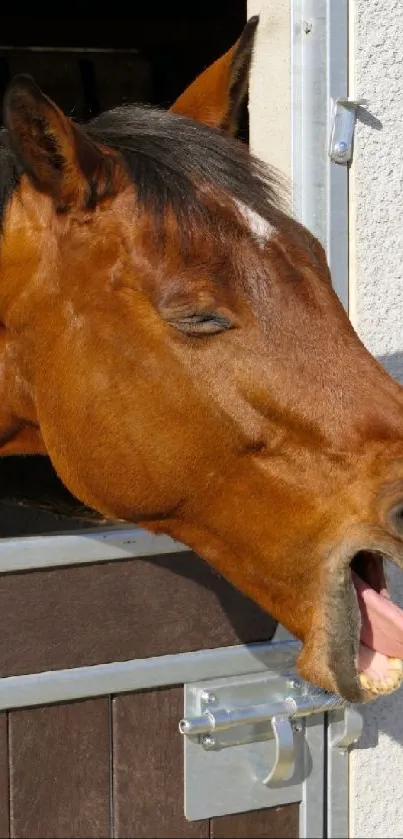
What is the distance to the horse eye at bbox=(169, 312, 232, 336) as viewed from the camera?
139 centimetres

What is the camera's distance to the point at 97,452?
1.50m

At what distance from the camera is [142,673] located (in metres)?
2.04

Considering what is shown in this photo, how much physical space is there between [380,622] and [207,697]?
0.74 m

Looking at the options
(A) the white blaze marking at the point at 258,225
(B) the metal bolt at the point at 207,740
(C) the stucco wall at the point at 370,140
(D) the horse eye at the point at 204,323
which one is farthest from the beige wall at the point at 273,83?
(B) the metal bolt at the point at 207,740

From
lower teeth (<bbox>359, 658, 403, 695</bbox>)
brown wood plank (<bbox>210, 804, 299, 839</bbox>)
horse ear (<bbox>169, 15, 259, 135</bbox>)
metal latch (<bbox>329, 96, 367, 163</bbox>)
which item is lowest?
brown wood plank (<bbox>210, 804, 299, 839</bbox>)

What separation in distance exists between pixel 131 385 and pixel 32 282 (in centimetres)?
23

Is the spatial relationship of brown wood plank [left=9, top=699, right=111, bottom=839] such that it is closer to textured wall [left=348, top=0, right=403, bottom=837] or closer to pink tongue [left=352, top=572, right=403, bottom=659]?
textured wall [left=348, top=0, right=403, bottom=837]

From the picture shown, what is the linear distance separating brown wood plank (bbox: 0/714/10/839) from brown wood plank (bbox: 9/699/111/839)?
0.03 ft

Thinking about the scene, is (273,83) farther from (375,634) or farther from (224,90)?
(375,634)

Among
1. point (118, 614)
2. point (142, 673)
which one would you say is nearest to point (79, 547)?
point (118, 614)

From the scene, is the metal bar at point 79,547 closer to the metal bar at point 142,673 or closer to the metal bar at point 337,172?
the metal bar at point 142,673

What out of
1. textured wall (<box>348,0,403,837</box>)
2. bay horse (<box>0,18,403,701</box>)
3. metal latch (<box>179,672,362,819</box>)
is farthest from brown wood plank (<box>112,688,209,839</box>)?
bay horse (<box>0,18,403,701</box>)

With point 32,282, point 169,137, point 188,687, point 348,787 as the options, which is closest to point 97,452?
point 32,282

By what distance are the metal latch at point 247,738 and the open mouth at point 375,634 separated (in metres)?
0.63
